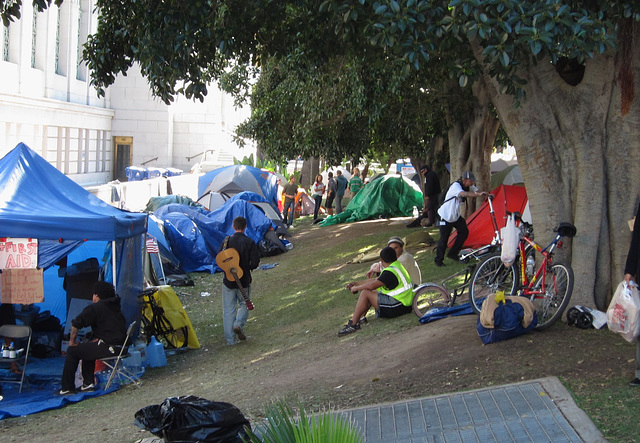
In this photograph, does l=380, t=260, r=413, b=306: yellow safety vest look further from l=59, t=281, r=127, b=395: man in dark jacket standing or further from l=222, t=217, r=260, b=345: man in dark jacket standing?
l=59, t=281, r=127, b=395: man in dark jacket standing

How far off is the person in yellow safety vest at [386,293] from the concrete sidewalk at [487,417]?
A: 325 centimetres

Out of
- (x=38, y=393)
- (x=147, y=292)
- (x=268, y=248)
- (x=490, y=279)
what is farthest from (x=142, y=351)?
(x=268, y=248)

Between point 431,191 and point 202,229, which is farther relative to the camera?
point 431,191

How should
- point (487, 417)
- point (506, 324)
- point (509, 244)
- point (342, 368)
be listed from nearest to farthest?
1. point (487, 417)
2. point (506, 324)
3. point (342, 368)
4. point (509, 244)

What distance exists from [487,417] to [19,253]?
5599 millimetres

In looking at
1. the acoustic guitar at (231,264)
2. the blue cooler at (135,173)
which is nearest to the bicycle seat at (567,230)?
the acoustic guitar at (231,264)

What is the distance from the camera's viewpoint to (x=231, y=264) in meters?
9.96

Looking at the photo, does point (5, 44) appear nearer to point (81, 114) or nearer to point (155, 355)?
point (81, 114)

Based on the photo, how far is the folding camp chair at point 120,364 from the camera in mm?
8273

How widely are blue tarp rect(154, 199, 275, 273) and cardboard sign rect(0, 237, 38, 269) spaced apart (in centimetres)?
877

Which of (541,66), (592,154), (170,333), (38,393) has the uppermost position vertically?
(541,66)

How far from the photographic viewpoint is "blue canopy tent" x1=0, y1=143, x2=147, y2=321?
821 cm

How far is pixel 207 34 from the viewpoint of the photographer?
808 centimetres

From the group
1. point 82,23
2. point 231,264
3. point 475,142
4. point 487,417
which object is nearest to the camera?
point 487,417
